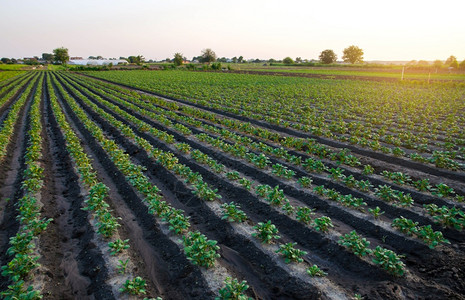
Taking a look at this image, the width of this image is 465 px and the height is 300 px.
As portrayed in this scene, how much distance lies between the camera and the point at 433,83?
37062mm

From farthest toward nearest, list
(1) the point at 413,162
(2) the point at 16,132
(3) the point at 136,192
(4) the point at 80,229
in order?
(2) the point at 16,132, (1) the point at 413,162, (3) the point at 136,192, (4) the point at 80,229

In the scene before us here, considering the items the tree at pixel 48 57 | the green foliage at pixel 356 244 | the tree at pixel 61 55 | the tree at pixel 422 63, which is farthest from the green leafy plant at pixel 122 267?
the tree at pixel 48 57

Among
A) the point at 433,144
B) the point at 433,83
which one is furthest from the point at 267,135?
the point at 433,83

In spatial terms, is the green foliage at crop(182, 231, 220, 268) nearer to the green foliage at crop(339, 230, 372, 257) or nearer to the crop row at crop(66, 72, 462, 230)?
the green foliage at crop(339, 230, 372, 257)

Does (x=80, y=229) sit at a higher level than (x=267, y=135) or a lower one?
lower

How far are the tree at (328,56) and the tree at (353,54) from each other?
51.6 ft

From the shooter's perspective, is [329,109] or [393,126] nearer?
[393,126]

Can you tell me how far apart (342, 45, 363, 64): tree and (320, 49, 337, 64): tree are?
1571 cm

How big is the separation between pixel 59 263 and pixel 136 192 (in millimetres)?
2864

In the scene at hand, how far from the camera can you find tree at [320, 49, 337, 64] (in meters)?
110

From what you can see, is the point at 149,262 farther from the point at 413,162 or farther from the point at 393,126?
the point at 393,126

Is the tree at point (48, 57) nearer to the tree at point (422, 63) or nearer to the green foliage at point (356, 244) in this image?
the tree at point (422, 63)

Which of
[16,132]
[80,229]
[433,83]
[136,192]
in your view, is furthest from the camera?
[433,83]

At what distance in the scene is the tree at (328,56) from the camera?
109625 millimetres
